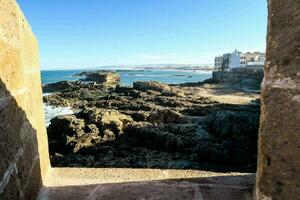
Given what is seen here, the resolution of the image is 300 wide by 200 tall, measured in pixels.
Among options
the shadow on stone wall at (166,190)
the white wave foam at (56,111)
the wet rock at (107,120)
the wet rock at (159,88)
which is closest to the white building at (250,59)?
the wet rock at (159,88)

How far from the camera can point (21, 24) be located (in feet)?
6.84

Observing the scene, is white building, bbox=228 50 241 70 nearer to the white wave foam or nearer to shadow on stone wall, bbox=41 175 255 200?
the white wave foam

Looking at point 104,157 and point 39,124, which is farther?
point 104,157

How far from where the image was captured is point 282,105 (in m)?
1.17

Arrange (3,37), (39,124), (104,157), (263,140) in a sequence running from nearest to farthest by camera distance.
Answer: (263,140) → (3,37) → (39,124) → (104,157)

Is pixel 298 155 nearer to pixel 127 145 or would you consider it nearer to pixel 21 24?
pixel 21 24

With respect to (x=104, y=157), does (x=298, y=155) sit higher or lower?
higher

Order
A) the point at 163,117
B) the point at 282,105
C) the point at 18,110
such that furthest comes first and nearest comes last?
the point at 163,117 → the point at 18,110 → the point at 282,105

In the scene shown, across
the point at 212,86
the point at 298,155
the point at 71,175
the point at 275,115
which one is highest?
the point at 275,115

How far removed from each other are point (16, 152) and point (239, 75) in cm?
6918

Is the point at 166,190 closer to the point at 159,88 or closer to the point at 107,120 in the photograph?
the point at 107,120

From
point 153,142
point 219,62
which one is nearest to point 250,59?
point 219,62

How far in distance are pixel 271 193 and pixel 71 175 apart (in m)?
1.89

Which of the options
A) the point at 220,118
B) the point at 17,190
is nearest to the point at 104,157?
the point at 220,118
